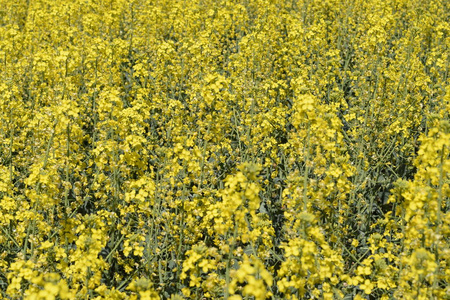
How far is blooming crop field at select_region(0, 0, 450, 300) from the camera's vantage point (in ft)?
15.6

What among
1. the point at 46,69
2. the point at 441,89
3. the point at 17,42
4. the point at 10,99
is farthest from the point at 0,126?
the point at 441,89

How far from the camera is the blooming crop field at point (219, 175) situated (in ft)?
15.6

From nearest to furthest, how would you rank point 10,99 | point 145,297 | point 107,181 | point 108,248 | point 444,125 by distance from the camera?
point 145,297 < point 444,125 < point 107,181 < point 108,248 < point 10,99

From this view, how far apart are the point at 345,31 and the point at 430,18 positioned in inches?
85.1

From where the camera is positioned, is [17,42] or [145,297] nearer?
[145,297]

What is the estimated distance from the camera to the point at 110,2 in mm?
15266

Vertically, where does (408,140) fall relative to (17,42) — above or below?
below

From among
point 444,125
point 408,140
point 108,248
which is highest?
point 444,125

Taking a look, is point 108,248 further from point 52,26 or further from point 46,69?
point 52,26

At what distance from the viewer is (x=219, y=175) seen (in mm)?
7699

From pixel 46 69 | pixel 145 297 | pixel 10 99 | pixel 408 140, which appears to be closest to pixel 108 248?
pixel 145 297

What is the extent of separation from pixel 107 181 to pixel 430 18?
33.1 ft

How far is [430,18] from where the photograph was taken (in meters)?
12.7

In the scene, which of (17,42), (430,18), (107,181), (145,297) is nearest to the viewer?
(145,297)
